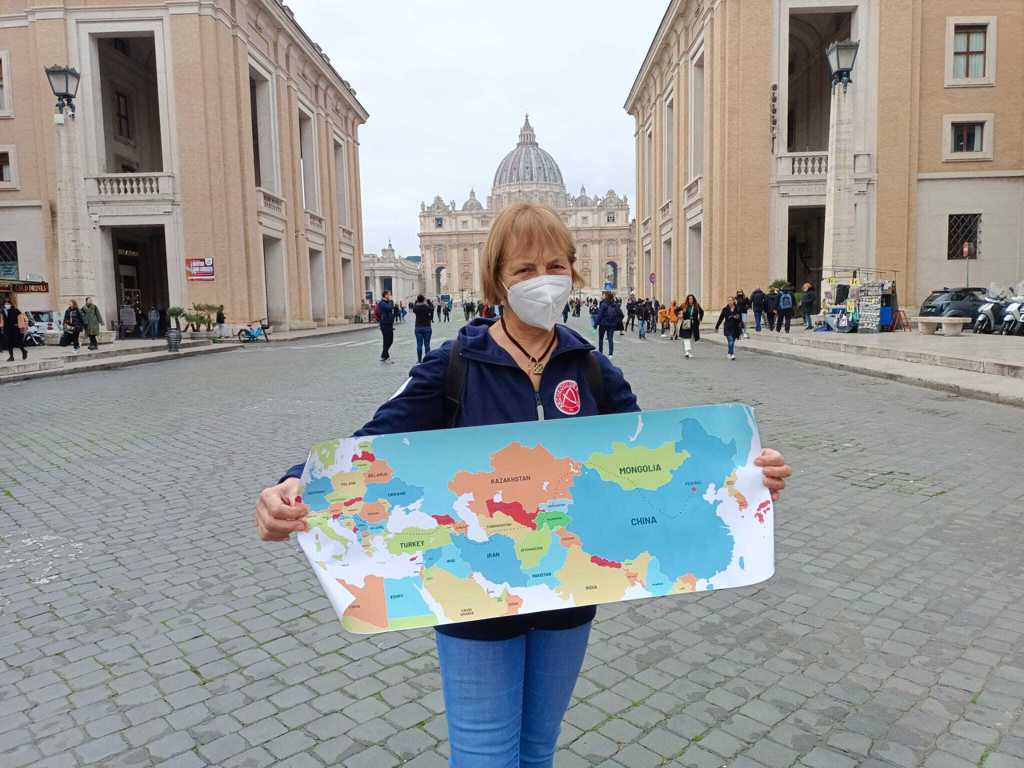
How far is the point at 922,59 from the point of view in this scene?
29.3m

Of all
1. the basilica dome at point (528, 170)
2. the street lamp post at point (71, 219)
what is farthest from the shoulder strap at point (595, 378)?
the basilica dome at point (528, 170)

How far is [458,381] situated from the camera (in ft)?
6.64

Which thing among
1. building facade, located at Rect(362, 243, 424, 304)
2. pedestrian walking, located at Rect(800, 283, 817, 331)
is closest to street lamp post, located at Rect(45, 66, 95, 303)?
pedestrian walking, located at Rect(800, 283, 817, 331)

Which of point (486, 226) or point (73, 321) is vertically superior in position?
point (486, 226)

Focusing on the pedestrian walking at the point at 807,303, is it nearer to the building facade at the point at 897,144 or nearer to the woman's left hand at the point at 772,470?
the building facade at the point at 897,144

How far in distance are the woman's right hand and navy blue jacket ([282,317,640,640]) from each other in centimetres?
9

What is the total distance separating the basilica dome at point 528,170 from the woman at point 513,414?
6301 inches

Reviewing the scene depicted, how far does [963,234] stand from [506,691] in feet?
111

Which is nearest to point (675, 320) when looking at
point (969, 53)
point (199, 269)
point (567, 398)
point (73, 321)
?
point (969, 53)

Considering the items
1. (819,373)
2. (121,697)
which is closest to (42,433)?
(121,697)

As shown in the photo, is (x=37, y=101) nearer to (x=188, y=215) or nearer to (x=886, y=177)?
(x=188, y=215)

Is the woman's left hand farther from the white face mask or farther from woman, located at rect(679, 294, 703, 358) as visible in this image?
woman, located at rect(679, 294, 703, 358)

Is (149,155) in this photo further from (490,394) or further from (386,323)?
(490,394)

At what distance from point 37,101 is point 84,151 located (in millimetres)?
3603
